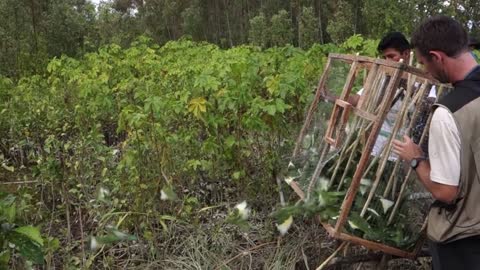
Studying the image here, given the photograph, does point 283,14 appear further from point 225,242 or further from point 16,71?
point 225,242

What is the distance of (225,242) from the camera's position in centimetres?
319

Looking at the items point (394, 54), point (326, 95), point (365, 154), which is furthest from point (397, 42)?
point (365, 154)

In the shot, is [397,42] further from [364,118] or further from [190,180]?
[190,180]

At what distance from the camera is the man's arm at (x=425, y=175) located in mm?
1787

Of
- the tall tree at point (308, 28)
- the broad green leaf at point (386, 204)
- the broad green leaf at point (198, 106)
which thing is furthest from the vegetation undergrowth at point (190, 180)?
the tall tree at point (308, 28)

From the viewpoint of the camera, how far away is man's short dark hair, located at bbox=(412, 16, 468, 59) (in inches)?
69.6

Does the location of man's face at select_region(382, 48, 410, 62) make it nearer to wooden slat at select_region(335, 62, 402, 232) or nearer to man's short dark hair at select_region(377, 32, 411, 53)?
man's short dark hair at select_region(377, 32, 411, 53)

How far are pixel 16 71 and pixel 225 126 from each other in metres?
7.42

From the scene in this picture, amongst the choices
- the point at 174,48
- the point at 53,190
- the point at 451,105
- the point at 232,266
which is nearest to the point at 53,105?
the point at 53,190

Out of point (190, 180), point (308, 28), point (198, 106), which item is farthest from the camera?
point (308, 28)

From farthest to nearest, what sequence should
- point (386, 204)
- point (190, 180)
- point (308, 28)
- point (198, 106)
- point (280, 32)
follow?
point (280, 32) → point (308, 28) → point (190, 180) → point (198, 106) → point (386, 204)

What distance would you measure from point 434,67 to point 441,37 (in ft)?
0.32

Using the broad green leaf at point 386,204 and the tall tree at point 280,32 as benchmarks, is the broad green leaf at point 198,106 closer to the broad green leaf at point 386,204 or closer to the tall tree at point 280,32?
the broad green leaf at point 386,204

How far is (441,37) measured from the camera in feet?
5.80
